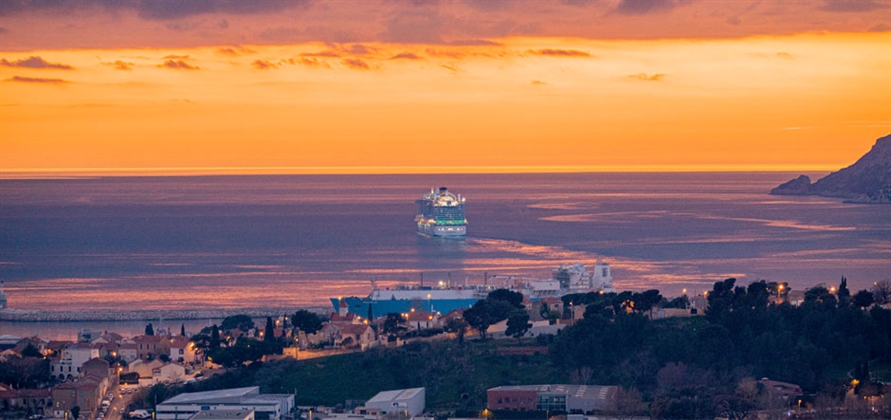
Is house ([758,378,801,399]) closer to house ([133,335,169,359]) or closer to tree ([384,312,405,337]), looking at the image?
tree ([384,312,405,337])

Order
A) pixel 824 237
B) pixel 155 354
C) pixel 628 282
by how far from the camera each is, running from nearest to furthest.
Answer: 1. pixel 155 354
2. pixel 628 282
3. pixel 824 237

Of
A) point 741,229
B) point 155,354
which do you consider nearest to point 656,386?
point 155,354

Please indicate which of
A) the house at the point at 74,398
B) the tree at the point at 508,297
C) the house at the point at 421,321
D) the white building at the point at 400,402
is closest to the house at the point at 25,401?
the house at the point at 74,398

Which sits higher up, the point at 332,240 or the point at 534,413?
the point at 332,240

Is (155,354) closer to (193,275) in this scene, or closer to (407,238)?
(193,275)

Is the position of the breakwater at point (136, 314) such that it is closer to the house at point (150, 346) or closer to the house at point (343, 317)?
the house at point (343, 317)

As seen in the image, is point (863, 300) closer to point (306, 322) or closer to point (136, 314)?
point (306, 322)
